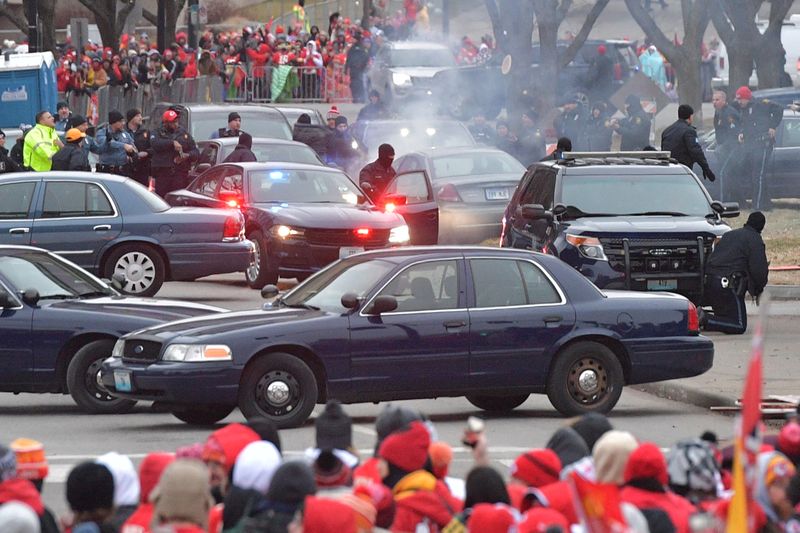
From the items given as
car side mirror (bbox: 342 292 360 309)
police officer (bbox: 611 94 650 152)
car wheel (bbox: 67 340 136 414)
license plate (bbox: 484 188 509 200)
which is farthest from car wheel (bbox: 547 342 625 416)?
police officer (bbox: 611 94 650 152)

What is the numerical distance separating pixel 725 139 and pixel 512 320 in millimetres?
14933

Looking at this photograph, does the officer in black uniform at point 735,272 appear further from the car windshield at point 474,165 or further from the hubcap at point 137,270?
the car windshield at point 474,165

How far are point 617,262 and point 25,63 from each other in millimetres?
18757

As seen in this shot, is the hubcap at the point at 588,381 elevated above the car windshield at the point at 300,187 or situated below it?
below

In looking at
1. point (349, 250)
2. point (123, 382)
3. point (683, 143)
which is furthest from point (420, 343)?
point (683, 143)

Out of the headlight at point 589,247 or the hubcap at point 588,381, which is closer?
the hubcap at point 588,381

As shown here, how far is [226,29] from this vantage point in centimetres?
6981

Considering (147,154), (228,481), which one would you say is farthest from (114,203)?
(228,481)

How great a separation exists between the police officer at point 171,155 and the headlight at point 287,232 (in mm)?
5341

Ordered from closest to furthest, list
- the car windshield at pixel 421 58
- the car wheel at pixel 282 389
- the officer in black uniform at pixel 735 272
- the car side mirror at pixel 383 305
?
the car wheel at pixel 282 389, the car side mirror at pixel 383 305, the officer in black uniform at pixel 735 272, the car windshield at pixel 421 58

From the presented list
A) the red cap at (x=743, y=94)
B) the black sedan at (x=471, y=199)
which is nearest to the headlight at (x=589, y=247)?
the black sedan at (x=471, y=199)

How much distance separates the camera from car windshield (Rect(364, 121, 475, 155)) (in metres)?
30.6

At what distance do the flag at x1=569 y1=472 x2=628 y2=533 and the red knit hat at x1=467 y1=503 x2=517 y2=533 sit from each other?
0.77 feet

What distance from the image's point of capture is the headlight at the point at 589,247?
18.3m
